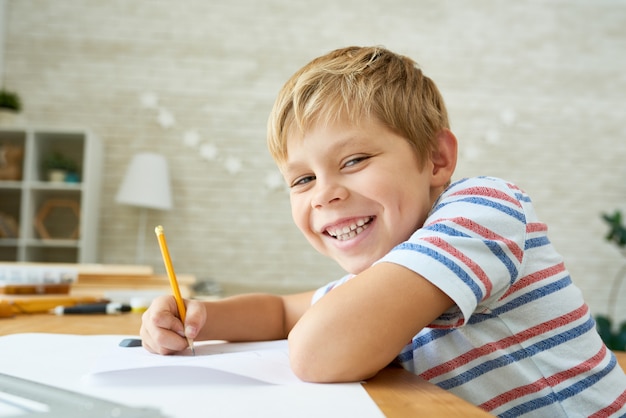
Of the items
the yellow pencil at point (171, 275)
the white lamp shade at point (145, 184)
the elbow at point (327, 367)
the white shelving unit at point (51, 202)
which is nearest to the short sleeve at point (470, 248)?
the elbow at point (327, 367)

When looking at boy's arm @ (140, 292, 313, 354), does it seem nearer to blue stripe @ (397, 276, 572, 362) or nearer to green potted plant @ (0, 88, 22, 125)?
blue stripe @ (397, 276, 572, 362)

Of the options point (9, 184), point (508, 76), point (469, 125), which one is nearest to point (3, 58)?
point (9, 184)

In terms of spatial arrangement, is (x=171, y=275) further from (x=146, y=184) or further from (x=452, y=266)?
(x=146, y=184)

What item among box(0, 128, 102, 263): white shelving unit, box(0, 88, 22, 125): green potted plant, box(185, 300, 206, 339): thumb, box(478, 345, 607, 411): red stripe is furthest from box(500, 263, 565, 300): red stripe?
box(0, 88, 22, 125): green potted plant

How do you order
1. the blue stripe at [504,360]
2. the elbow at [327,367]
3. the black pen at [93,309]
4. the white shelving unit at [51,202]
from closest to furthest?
the elbow at [327,367]
the blue stripe at [504,360]
the black pen at [93,309]
the white shelving unit at [51,202]

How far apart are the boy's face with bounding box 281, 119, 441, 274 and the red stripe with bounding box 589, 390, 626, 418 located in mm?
302

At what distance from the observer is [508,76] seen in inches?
169

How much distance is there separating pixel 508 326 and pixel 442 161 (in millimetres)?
258

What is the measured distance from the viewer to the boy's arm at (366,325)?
1.77 ft

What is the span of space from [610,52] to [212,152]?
2.91 m

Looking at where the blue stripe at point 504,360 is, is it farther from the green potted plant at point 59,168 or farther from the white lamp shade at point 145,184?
the green potted plant at point 59,168

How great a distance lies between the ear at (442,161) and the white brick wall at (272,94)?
10.6 ft

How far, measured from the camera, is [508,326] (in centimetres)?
68

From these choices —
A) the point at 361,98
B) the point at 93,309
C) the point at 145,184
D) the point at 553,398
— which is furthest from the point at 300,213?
the point at 145,184
